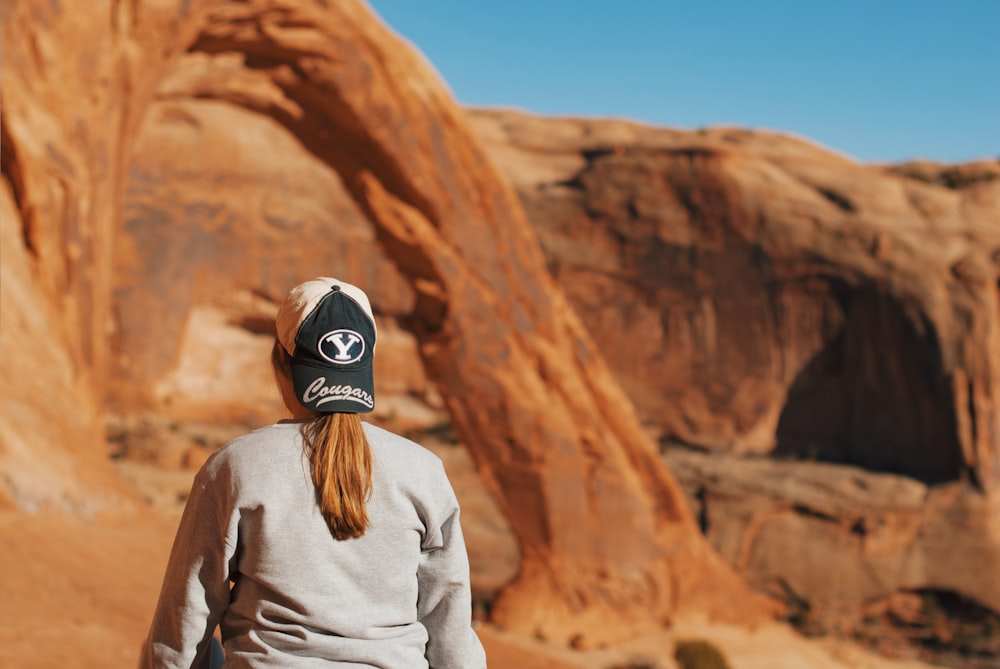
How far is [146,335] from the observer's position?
1697 centimetres

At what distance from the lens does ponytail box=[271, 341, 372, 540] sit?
1562mm

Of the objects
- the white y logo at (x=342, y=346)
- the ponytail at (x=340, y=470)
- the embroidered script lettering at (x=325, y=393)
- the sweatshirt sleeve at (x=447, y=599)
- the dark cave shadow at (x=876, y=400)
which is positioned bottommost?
the sweatshirt sleeve at (x=447, y=599)

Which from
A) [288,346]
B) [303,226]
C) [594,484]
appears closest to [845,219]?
[594,484]

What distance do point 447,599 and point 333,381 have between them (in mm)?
475

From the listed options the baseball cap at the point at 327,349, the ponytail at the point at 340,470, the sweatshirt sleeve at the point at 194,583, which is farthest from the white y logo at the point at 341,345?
the sweatshirt sleeve at the point at 194,583

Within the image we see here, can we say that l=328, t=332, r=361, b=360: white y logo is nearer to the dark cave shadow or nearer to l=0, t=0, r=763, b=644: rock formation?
l=0, t=0, r=763, b=644: rock formation

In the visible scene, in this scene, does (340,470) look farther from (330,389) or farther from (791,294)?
(791,294)

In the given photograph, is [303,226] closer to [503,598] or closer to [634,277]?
[634,277]

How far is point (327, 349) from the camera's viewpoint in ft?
5.45

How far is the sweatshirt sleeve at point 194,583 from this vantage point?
1.59m

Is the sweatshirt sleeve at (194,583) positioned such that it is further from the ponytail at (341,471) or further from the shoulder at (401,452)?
the shoulder at (401,452)

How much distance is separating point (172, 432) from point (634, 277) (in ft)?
29.2

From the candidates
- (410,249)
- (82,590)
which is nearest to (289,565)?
(82,590)

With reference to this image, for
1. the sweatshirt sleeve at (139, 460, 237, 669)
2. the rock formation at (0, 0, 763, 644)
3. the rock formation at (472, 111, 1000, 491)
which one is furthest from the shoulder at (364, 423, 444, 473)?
the rock formation at (472, 111, 1000, 491)
